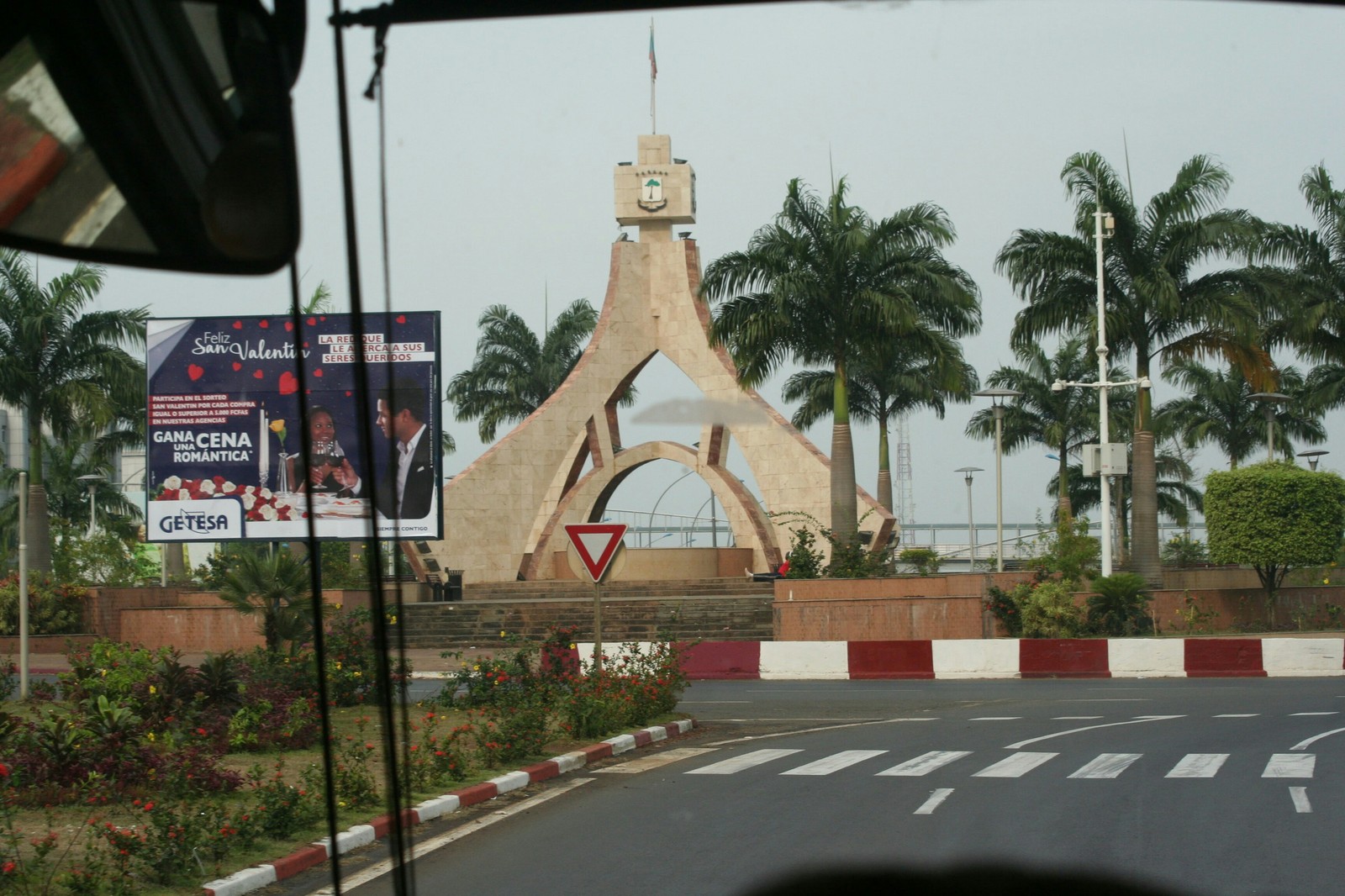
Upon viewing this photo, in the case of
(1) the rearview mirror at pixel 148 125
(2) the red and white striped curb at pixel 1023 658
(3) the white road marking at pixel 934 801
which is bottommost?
(2) the red and white striped curb at pixel 1023 658

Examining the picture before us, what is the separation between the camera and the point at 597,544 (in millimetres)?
15414

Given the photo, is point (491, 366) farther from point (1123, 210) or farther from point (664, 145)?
point (1123, 210)

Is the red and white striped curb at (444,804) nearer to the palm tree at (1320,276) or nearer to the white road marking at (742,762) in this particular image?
the white road marking at (742,762)

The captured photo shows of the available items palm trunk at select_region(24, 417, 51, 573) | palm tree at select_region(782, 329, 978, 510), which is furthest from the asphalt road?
palm tree at select_region(782, 329, 978, 510)

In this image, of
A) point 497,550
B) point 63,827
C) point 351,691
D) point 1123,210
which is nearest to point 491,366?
point 497,550

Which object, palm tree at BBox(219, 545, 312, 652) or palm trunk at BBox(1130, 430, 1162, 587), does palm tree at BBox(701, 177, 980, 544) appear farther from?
palm tree at BBox(219, 545, 312, 652)

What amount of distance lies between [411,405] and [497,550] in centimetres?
2087

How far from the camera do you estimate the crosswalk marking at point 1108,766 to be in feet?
38.1

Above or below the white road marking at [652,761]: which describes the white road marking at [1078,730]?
below

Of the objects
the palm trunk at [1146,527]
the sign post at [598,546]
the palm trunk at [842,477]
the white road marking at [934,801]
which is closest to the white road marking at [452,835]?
the white road marking at [934,801]

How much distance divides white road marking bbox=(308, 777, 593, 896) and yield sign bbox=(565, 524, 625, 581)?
134 inches

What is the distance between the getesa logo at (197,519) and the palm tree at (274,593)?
185 inches

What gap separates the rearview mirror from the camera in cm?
195

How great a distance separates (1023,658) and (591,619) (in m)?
11.8
